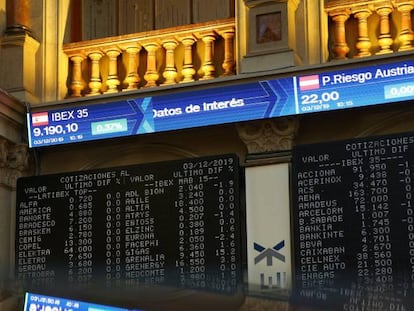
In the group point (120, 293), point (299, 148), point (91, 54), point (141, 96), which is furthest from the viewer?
point (91, 54)

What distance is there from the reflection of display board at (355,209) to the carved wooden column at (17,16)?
344cm

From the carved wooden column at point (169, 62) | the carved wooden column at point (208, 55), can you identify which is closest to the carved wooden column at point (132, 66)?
the carved wooden column at point (169, 62)

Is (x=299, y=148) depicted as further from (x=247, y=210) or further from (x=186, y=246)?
(x=186, y=246)

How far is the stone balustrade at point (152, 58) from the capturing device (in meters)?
10.6

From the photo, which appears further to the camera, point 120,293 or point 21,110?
point 21,110

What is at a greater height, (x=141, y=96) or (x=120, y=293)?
(x=141, y=96)

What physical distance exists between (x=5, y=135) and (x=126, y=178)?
54.4 inches

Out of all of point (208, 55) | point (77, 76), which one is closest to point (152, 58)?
point (208, 55)

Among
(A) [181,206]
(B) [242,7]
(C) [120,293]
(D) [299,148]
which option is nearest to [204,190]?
(A) [181,206]

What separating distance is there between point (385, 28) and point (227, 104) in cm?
164

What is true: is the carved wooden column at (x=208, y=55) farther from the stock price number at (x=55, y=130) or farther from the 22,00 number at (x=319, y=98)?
the stock price number at (x=55, y=130)

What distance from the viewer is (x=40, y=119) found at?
1066 cm

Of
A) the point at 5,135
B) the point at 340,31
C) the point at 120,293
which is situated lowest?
the point at 120,293

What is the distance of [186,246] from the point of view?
32.0 ft
